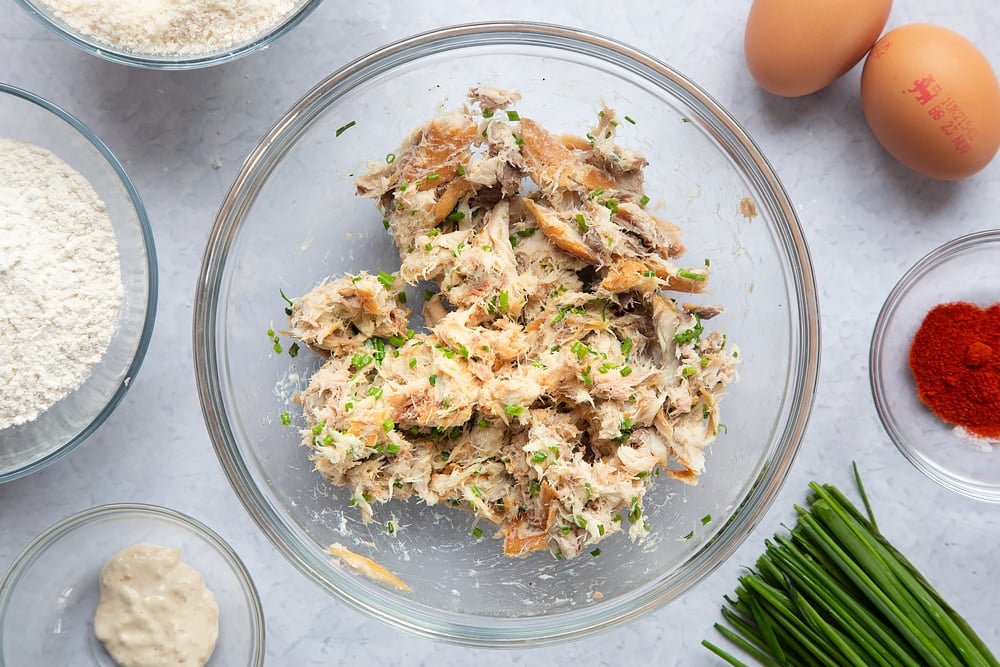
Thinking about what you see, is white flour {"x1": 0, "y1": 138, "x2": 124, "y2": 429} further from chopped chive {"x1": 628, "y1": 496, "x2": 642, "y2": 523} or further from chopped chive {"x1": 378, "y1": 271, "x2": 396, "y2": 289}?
chopped chive {"x1": 628, "y1": 496, "x2": 642, "y2": 523}

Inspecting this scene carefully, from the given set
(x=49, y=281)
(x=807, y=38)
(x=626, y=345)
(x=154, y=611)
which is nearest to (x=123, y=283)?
(x=49, y=281)

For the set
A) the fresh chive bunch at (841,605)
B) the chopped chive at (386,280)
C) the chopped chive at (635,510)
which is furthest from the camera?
the fresh chive bunch at (841,605)

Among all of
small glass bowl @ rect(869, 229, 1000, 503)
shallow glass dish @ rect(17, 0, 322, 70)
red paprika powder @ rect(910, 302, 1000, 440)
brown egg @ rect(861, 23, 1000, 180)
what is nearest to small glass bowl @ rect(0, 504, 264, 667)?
shallow glass dish @ rect(17, 0, 322, 70)

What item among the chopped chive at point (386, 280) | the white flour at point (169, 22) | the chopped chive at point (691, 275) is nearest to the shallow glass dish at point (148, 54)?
the white flour at point (169, 22)

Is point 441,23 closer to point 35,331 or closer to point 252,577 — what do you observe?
point 35,331

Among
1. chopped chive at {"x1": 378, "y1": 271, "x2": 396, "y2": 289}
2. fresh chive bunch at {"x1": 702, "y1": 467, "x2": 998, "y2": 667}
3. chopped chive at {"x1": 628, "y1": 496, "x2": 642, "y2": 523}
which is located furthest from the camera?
fresh chive bunch at {"x1": 702, "y1": 467, "x2": 998, "y2": 667}

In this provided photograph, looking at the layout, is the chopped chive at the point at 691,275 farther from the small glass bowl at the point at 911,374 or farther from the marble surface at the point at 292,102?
the small glass bowl at the point at 911,374
